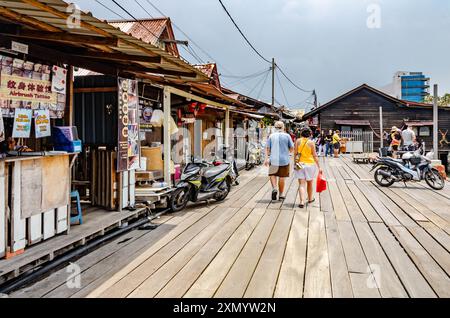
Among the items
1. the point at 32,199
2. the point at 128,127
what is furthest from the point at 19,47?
the point at 128,127

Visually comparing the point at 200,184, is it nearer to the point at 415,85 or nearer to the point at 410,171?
the point at 410,171

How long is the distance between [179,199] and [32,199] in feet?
10.1

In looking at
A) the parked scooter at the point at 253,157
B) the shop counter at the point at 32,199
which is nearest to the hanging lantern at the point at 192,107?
the parked scooter at the point at 253,157

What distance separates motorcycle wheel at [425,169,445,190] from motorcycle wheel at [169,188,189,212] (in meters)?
6.20

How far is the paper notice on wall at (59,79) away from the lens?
4664 millimetres

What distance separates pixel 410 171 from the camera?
9352mm

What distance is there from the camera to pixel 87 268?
3785 mm

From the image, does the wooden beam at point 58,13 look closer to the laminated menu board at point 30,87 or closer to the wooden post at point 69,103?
the laminated menu board at point 30,87

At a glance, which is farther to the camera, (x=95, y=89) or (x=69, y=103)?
(x=95, y=89)

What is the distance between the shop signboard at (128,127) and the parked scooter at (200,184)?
1056mm
